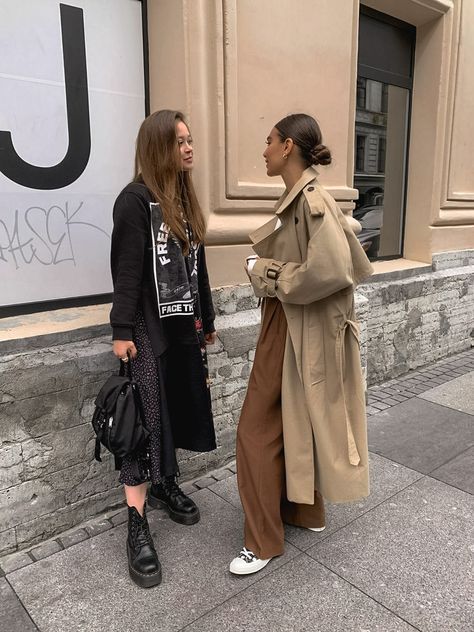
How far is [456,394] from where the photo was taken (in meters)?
4.74

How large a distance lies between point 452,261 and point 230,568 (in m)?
4.40

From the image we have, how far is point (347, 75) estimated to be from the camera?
3.96m

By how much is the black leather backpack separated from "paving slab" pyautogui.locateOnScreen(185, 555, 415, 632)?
30.3 inches

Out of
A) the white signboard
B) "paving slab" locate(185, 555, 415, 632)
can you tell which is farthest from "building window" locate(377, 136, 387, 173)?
"paving slab" locate(185, 555, 415, 632)

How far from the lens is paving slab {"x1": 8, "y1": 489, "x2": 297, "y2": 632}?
7.13 feet

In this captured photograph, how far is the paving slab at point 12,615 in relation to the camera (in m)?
2.13

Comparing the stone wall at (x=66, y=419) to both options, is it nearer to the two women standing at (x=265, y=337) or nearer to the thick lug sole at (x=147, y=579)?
the two women standing at (x=265, y=337)

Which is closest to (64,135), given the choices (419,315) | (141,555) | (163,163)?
(163,163)

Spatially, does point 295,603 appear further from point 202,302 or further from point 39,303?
point 39,303

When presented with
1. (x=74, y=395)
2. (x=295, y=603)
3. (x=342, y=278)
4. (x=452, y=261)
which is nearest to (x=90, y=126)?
(x=74, y=395)

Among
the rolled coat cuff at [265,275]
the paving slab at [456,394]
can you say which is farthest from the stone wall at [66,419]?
the paving slab at [456,394]

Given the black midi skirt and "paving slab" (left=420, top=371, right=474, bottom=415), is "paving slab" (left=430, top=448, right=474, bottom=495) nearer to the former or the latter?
"paving slab" (left=420, top=371, right=474, bottom=415)

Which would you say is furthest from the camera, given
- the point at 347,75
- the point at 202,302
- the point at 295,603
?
the point at 347,75

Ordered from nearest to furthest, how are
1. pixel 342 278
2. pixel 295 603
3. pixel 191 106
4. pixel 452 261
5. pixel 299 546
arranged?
pixel 342 278, pixel 295 603, pixel 299 546, pixel 191 106, pixel 452 261
